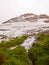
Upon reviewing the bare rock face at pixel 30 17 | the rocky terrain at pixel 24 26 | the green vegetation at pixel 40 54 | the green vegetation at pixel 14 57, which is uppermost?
the green vegetation at pixel 14 57

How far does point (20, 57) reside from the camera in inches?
719

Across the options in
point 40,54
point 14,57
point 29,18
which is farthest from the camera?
point 29,18

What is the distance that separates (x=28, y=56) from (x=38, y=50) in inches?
42.6

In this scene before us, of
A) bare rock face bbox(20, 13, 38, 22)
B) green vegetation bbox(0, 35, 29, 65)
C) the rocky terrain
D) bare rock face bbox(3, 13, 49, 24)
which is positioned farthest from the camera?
bare rock face bbox(20, 13, 38, 22)

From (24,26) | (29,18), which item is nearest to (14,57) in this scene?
(24,26)

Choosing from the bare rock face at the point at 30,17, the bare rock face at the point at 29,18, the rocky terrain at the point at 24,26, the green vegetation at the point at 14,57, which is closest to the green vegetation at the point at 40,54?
the green vegetation at the point at 14,57

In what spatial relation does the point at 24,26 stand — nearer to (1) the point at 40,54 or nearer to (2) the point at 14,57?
(1) the point at 40,54

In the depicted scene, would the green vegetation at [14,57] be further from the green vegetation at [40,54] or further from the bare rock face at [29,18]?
Result: the bare rock face at [29,18]

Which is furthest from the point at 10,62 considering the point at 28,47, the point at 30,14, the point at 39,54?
the point at 30,14

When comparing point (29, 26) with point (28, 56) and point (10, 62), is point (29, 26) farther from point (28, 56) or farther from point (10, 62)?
point (10, 62)

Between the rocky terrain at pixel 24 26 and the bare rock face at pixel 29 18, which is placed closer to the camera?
the rocky terrain at pixel 24 26

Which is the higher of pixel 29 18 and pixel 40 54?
pixel 40 54

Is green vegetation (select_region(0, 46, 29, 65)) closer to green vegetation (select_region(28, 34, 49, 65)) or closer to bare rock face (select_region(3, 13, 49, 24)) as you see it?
green vegetation (select_region(28, 34, 49, 65))

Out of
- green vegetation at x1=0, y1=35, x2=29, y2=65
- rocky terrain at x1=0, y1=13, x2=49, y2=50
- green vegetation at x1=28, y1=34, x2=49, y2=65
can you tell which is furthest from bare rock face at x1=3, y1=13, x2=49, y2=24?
green vegetation at x1=0, y1=35, x2=29, y2=65
